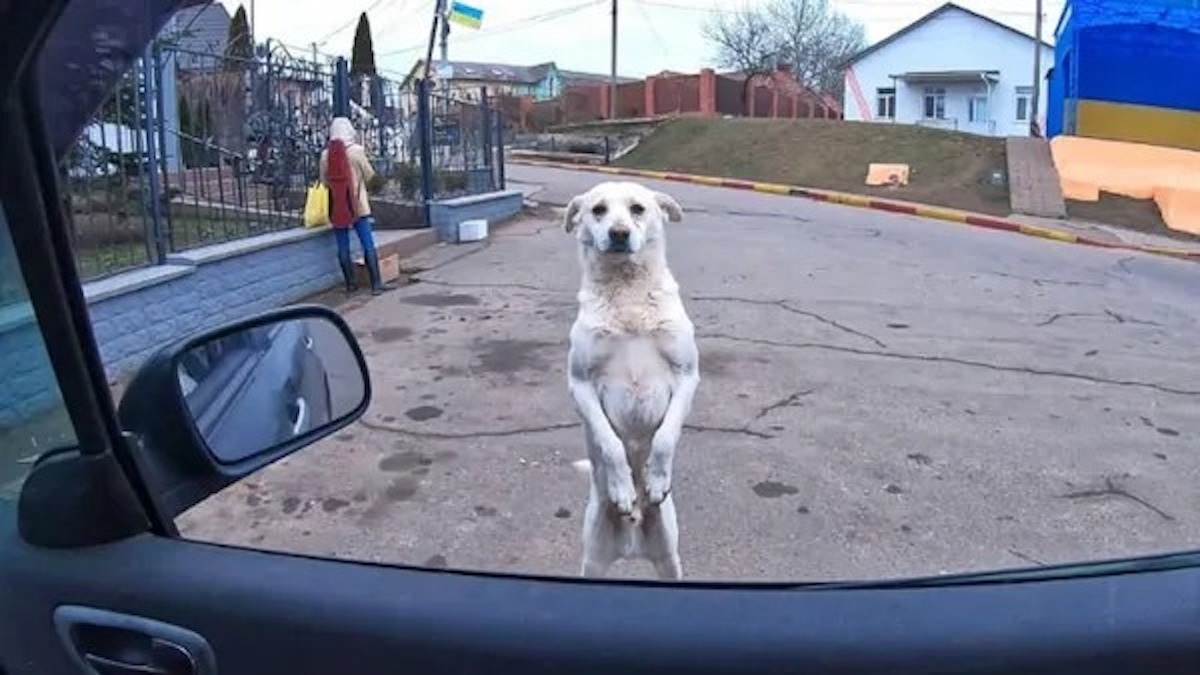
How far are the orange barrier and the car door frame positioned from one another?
17132 mm

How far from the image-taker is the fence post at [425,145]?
42.8 ft

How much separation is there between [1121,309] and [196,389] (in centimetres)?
963

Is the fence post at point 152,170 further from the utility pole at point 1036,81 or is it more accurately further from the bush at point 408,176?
the utility pole at point 1036,81

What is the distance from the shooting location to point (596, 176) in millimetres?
24844

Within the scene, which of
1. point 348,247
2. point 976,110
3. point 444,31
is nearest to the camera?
point 348,247

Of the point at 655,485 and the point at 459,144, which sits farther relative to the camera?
the point at 459,144

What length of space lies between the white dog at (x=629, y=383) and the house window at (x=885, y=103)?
1818 inches

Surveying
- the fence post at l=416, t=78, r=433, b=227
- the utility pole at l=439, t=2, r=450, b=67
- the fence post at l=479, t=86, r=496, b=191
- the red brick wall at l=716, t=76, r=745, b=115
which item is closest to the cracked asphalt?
the fence post at l=416, t=78, r=433, b=227

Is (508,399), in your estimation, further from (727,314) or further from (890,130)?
(890,130)

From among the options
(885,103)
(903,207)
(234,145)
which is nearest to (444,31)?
(903,207)

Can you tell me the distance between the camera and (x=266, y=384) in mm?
1669

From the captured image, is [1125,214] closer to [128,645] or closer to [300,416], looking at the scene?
[300,416]

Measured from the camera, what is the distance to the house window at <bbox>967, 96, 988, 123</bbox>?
135ft

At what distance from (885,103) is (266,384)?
1915 inches
